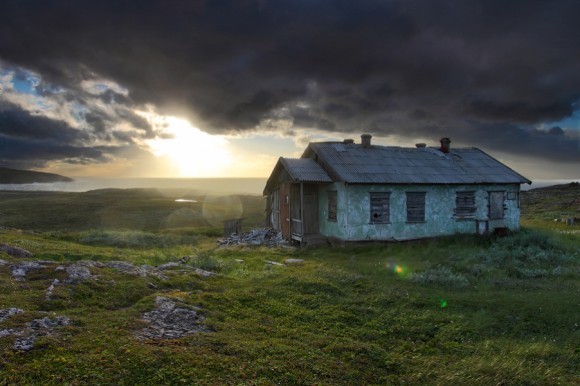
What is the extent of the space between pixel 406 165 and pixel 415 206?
2943mm

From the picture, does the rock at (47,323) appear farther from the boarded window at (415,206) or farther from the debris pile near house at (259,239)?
the boarded window at (415,206)

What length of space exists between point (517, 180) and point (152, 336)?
24.8 m

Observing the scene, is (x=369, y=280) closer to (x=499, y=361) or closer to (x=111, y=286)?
(x=499, y=361)

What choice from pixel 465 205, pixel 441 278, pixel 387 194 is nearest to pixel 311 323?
pixel 441 278

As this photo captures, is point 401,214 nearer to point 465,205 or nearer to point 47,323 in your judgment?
point 465,205

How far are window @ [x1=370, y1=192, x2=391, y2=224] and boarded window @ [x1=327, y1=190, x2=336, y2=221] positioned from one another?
2.16 m

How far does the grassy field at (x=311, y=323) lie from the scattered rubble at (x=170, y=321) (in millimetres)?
191

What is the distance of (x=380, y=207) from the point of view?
2134 cm

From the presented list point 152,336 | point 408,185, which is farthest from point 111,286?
point 408,185

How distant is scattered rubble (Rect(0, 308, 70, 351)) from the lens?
574 cm

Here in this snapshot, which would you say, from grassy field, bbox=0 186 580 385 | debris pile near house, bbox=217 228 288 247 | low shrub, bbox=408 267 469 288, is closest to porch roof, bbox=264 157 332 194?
debris pile near house, bbox=217 228 288 247

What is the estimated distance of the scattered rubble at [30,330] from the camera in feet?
18.8

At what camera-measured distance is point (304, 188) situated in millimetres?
23719

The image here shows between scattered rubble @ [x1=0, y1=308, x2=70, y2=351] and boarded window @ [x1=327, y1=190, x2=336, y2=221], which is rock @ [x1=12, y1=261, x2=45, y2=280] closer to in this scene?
scattered rubble @ [x1=0, y1=308, x2=70, y2=351]
